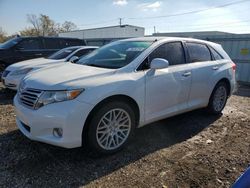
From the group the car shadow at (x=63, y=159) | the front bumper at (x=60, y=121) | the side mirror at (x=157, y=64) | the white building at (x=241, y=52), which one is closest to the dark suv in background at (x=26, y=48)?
the car shadow at (x=63, y=159)

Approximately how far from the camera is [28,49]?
915cm

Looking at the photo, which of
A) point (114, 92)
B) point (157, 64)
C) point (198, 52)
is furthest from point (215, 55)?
point (114, 92)

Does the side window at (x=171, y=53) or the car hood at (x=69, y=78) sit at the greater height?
the side window at (x=171, y=53)

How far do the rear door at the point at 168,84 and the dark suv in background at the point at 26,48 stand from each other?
270 inches

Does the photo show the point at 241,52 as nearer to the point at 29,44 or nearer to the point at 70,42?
the point at 70,42

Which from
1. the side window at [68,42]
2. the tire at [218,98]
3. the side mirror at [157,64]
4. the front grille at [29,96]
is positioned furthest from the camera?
the side window at [68,42]

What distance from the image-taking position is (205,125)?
4.54 metres

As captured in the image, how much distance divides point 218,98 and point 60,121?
3.62 m

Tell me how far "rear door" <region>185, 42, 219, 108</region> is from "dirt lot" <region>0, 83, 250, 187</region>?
0.58 m

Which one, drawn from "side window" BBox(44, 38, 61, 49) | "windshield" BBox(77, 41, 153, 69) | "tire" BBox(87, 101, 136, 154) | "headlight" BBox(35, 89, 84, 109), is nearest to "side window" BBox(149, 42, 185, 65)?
"windshield" BBox(77, 41, 153, 69)

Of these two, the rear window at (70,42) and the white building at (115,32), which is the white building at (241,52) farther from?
the white building at (115,32)

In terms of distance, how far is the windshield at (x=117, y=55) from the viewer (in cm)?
357

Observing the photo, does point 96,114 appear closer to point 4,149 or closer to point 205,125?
point 4,149

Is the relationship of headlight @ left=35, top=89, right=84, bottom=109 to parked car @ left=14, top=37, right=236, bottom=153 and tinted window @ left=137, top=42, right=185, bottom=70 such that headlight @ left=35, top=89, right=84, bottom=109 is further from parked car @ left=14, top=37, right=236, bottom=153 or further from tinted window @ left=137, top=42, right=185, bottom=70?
tinted window @ left=137, top=42, right=185, bottom=70
